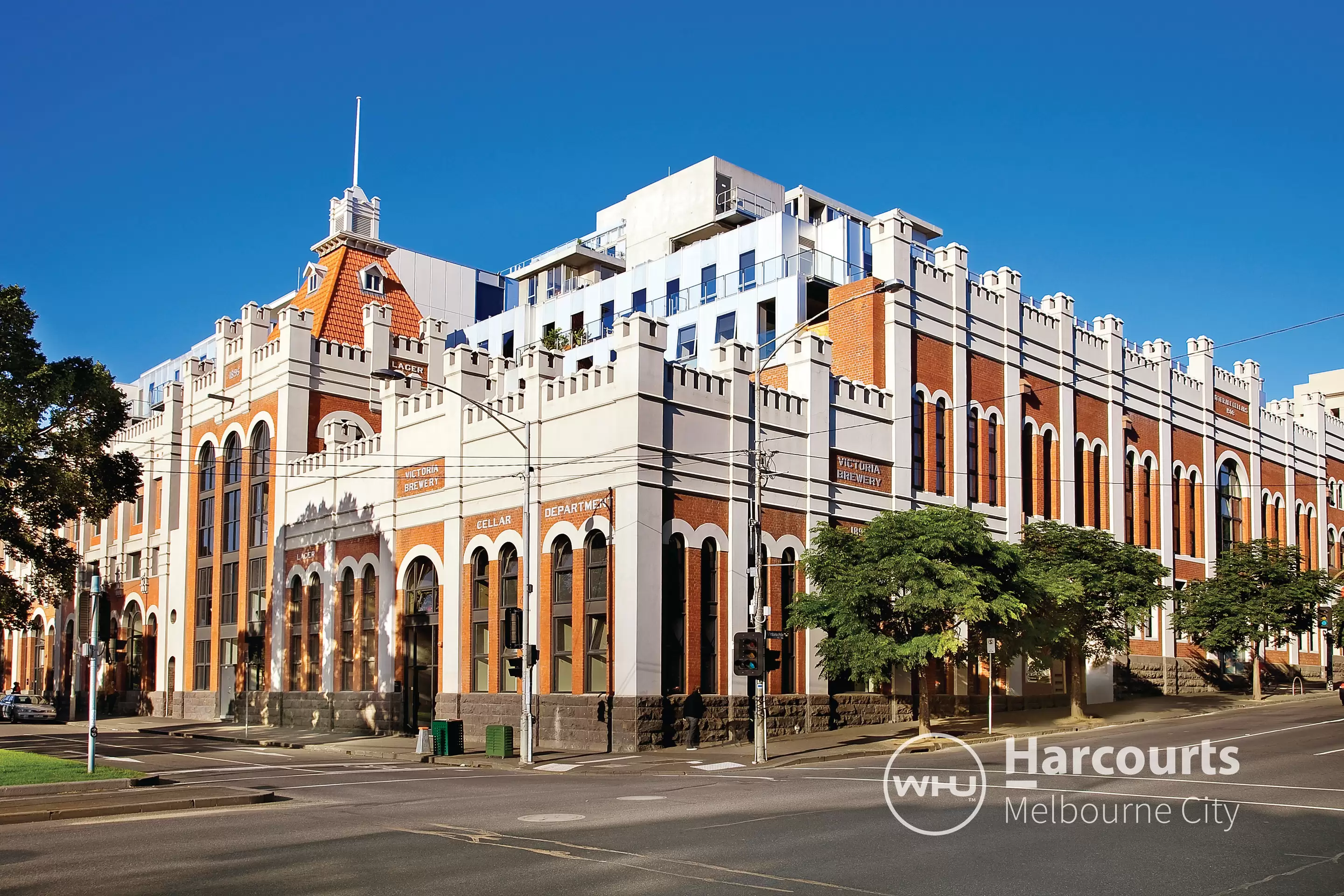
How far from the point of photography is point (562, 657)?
34344 mm

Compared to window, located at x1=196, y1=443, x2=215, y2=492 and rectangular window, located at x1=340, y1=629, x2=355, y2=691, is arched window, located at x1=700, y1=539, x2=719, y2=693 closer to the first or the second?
rectangular window, located at x1=340, y1=629, x2=355, y2=691

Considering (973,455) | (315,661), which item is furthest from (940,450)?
(315,661)

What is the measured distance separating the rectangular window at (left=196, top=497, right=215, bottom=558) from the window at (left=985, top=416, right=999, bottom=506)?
3190cm

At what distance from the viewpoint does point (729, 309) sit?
5084 cm

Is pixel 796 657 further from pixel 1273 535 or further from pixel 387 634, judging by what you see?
pixel 1273 535

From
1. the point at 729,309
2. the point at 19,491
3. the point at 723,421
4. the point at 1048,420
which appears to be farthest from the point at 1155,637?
the point at 19,491

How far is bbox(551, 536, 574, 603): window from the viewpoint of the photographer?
34.6 metres

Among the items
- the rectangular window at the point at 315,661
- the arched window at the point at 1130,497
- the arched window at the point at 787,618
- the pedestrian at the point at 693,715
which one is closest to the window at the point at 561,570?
the pedestrian at the point at 693,715

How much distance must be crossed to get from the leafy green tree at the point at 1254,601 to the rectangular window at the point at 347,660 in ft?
100

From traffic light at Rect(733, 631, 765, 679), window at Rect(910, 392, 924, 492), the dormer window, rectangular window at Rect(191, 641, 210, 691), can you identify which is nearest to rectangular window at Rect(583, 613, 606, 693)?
traffic light at Rect(733, 631, 765, 679)

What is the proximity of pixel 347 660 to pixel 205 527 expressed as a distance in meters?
13.7

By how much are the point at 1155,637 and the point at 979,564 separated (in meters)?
21.8

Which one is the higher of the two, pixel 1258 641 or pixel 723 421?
pixel 723 421

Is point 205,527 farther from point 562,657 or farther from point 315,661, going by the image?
point 562,657
